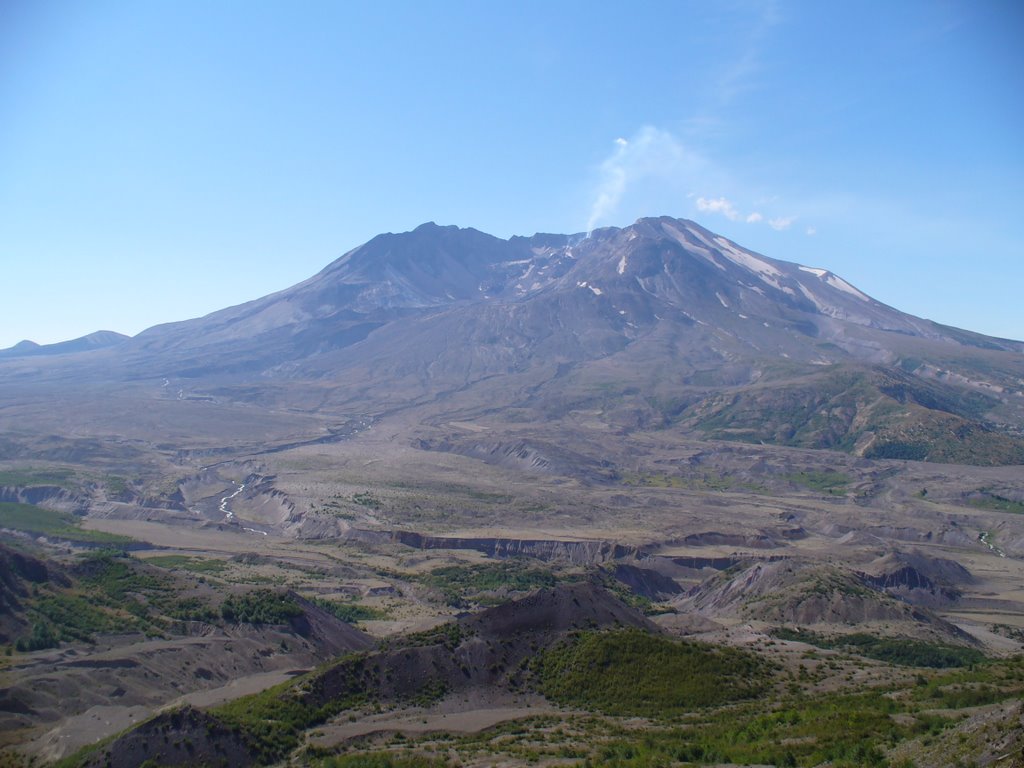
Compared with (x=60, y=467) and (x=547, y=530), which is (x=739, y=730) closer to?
(x=547, y=530)

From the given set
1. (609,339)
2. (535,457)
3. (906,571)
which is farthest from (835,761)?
(609,339)

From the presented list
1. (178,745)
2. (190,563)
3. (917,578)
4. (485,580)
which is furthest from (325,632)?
(917,578)

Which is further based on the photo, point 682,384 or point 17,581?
point 682,384

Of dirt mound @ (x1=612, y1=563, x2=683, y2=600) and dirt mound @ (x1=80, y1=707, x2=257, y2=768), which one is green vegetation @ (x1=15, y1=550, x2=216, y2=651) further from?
dirt mound @ (x1=612, y1=563, x2=683, y2=600)

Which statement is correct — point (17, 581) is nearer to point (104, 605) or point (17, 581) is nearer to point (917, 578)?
point (104, 605)

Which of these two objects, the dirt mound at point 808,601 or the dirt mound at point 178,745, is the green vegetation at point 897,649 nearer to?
the dirt mound at point 808,601
